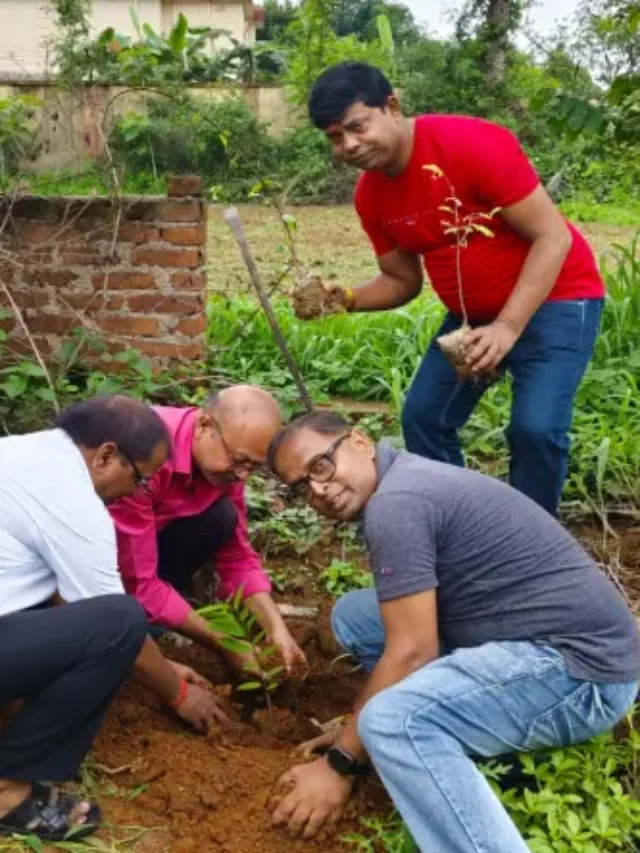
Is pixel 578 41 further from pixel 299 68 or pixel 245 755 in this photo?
pixel 245 755

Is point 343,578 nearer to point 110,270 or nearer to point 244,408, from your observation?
point 244,408

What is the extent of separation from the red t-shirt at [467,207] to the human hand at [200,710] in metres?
1.48

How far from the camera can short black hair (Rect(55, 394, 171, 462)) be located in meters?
2.58

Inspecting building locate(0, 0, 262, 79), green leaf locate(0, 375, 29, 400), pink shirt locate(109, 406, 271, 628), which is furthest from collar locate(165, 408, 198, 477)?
building locate(0, 0, 262, 79)

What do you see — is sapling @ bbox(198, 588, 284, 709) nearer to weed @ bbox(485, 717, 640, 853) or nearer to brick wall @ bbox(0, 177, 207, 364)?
weed @ bbox(485, 717, 640, 853)

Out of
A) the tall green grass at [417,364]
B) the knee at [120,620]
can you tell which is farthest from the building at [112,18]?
the knee at [120,620]

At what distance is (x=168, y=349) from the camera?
212 inches

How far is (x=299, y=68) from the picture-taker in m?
16.2

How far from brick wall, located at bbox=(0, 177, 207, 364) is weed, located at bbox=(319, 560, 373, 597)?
171 centimetres

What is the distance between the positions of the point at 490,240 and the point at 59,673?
184cm

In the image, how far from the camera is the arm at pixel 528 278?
3.28m

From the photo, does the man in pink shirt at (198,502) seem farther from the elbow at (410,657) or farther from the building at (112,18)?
the building at (112,18)

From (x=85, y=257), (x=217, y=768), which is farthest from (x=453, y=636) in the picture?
(x=85, y=257)

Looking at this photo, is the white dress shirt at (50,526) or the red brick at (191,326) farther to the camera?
the red brick at (191,326)
